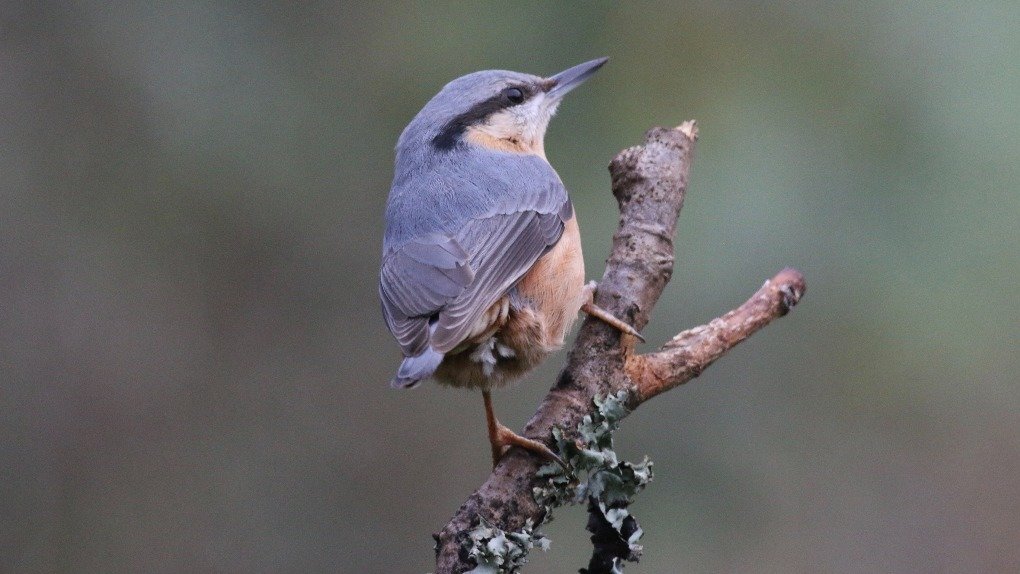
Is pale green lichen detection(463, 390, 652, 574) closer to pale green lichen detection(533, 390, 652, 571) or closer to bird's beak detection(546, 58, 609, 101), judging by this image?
pale green lichen detection(533, 390, 652, 571)

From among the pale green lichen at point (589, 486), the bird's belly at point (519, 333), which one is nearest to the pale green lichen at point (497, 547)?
the pale green lichen at point (589, 486)

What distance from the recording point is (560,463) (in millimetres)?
2297

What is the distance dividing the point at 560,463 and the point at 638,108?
2.10 meters

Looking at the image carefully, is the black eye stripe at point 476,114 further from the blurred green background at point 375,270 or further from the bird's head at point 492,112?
the blurred green background at point 375,270

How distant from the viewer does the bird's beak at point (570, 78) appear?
11.8ft

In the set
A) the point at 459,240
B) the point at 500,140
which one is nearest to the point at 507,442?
the point at 459,240

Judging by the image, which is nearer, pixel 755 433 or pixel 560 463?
pixel 560 463

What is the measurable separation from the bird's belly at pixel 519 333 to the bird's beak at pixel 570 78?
3.25ft

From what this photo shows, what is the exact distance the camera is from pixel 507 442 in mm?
2557

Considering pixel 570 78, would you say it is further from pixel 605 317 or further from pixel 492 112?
pixel 605 317

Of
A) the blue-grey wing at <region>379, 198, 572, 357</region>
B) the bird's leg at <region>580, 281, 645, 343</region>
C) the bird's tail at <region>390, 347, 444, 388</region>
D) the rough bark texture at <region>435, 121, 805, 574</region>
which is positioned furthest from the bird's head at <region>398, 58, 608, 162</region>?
the bird's tail at <region>390, 347, 444, 388</region>

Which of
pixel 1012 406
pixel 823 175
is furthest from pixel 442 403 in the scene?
pixel 1012 406

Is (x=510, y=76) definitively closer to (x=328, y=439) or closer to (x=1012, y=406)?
(x=328, y=439)

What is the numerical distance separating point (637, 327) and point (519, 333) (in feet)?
0.97
